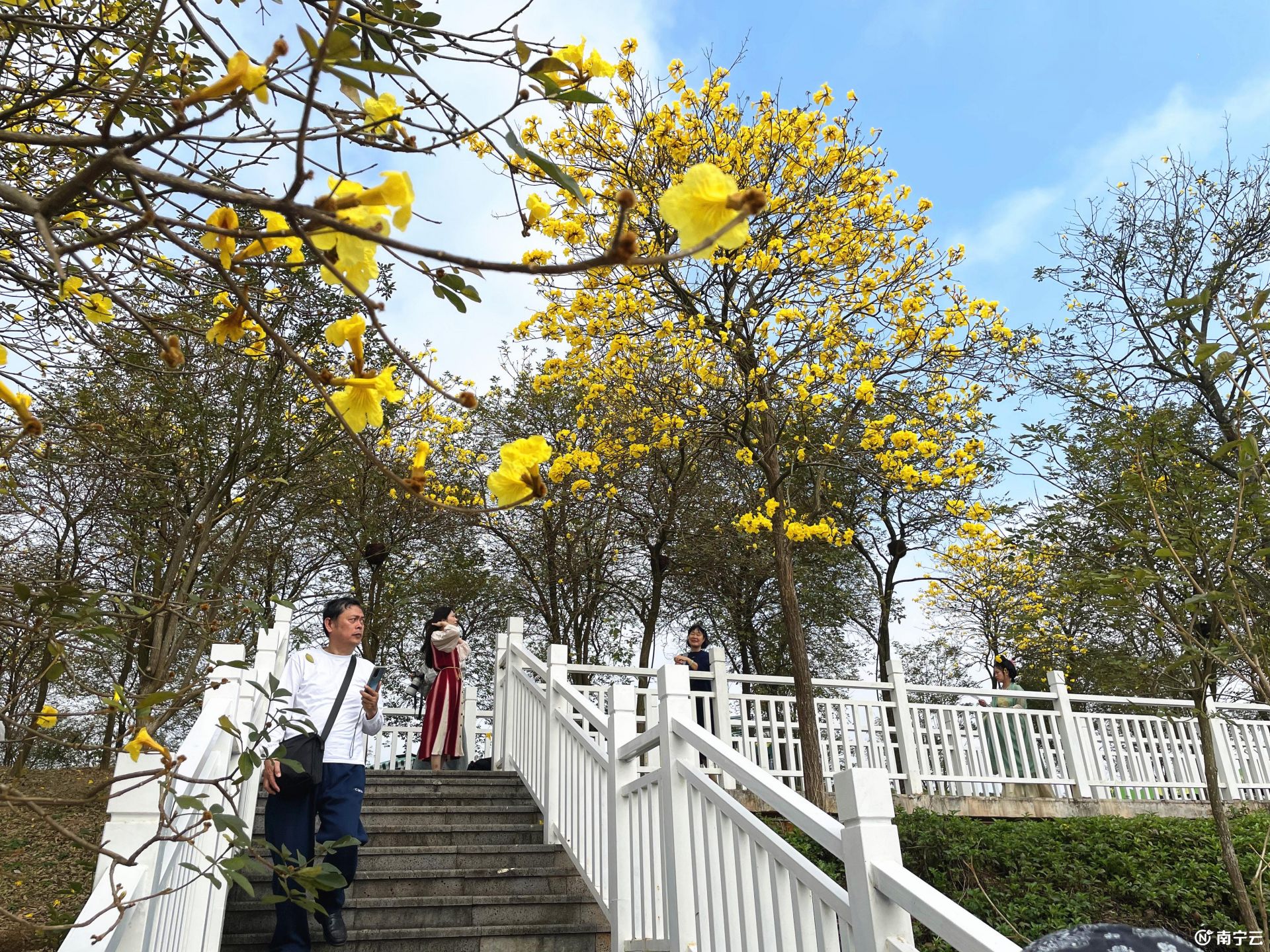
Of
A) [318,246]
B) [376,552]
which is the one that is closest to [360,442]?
[318,246]

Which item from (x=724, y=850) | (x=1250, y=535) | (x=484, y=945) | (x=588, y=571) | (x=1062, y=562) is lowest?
(x=484, y=945)

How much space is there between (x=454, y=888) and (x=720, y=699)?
155 inches

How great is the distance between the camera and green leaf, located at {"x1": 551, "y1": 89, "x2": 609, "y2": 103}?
1060mm

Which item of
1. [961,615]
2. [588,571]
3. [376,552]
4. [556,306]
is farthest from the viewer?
[961,615]

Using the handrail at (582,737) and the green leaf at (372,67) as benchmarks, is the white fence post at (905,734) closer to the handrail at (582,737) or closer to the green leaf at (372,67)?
the handrail at (582,737)

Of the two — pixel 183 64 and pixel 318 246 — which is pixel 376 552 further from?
pixel 318 246

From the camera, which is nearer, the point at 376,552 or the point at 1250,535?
the point at 1250,535

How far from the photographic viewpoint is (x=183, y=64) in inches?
80.7

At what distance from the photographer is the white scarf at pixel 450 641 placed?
6898mm

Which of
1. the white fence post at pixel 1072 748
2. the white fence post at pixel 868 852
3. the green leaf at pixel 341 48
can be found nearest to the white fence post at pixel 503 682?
the white fence post at pixel 868 852

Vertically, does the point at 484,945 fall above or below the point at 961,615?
below

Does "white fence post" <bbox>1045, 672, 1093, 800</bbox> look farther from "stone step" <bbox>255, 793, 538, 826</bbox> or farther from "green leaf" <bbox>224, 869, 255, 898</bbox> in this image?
"green leaf" <bbox>224, 869, 255, 898</bbox>

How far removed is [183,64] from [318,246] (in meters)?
1.65

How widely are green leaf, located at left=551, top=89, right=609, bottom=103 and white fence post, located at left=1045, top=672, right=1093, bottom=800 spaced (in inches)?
387
